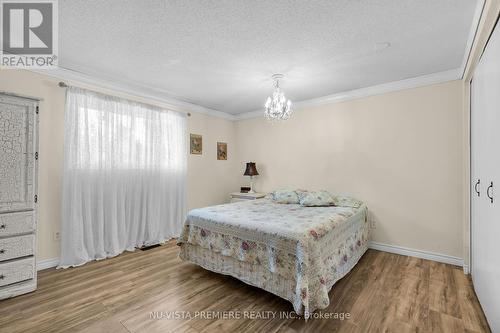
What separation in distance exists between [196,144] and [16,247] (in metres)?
2.84

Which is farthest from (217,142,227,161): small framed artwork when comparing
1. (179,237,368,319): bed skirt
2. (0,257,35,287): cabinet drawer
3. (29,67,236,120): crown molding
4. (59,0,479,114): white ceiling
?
(0,257,35,287): cabinet drawer

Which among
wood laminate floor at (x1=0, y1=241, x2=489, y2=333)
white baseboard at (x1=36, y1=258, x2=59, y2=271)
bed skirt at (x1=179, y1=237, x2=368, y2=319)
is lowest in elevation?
wood laminate floor at (x1=0, y1=241, x2=489, y2=333)

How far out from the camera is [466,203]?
2.60 m

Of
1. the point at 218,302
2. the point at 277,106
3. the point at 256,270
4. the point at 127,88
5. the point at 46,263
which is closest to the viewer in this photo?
the point at 218,302

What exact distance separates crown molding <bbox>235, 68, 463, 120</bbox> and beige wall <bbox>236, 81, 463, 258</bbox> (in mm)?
70

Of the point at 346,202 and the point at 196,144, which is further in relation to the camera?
the point at 196,144

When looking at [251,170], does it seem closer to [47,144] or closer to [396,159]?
A: [396,159]

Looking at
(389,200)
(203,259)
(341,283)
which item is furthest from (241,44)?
(389,200)

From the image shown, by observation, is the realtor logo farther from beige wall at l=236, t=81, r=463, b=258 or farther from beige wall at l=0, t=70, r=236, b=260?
beige wall at l=236, t=81, r=463, b=258

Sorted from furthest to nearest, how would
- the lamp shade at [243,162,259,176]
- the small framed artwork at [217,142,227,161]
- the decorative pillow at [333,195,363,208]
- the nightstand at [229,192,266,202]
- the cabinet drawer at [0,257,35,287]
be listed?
the small framed artwork at [217,142,227,161], the lamp shade at [243,162,259,176], the nightstand at [229,192,266,202], the decorative pillow at [333,195,363,208], the cabinet drawer at [0,257,35,287]

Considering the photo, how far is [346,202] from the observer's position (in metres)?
3.27

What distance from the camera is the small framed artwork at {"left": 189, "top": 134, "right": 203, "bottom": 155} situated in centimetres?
439

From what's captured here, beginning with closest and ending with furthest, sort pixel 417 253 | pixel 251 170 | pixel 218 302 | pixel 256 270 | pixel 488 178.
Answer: pixel 488 178
pixel 218 302
pixel 256 270
pixel 417 253
pixel 251 170

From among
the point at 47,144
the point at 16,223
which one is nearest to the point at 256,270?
the point at 16,223
